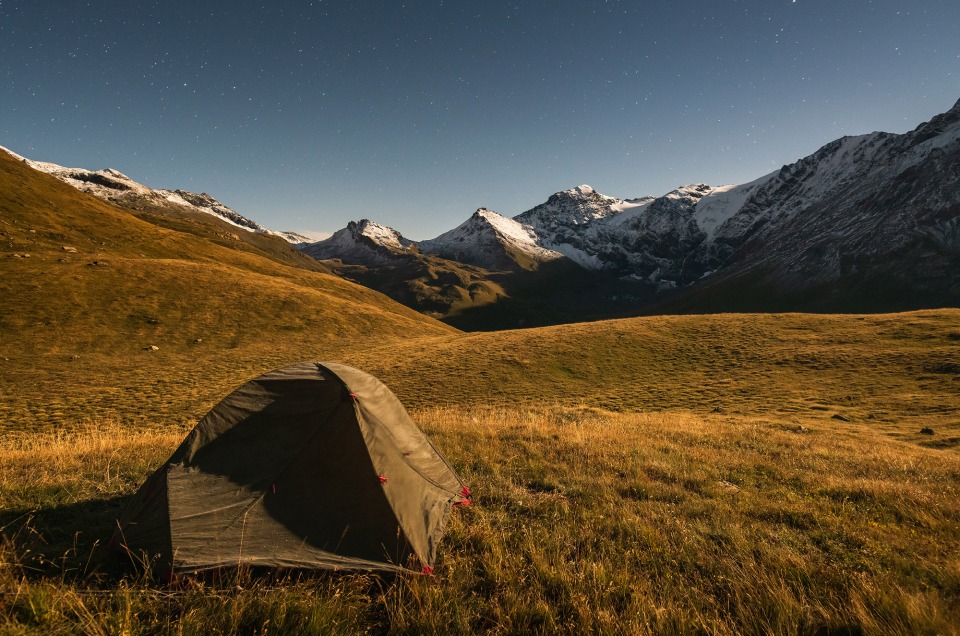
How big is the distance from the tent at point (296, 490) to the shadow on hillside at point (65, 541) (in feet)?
1.26

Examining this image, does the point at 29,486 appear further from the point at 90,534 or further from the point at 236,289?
the point at 236,289

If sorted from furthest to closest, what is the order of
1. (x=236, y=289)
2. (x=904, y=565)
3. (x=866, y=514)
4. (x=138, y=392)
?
1. (x=236, y=289)
2. (x=138, y=392)
3. (x=866, y=514)
4. (x=904, y=565)

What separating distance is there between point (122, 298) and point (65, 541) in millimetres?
60018

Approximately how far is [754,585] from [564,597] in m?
2.56

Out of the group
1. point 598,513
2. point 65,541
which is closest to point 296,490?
point 65,541

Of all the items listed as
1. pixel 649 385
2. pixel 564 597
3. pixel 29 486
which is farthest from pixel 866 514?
pixel 649 385

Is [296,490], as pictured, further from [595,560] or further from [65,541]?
[595,560]

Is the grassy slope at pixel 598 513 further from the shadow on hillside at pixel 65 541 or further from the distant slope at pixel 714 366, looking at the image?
the distant slope at pixel 714 366

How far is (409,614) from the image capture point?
4383 millimetres

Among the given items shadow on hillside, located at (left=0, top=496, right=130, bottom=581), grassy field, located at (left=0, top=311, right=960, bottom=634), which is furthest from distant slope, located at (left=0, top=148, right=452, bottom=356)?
shadow on hillside, located at (left=0, top=496, right=130, bottom=581)

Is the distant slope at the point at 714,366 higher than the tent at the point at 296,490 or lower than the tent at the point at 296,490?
lower

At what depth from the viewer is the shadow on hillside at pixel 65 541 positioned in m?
5.11

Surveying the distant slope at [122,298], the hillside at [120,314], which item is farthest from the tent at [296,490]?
the distant slope at [122,298]

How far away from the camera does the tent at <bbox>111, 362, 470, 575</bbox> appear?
210 inches
